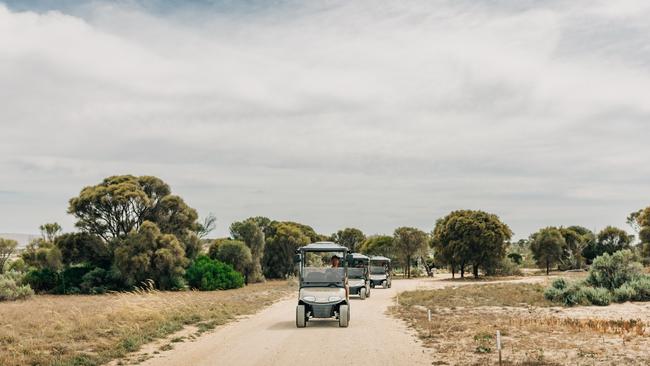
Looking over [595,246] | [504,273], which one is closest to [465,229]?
[504,273]

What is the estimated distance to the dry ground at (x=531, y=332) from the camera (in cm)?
1387

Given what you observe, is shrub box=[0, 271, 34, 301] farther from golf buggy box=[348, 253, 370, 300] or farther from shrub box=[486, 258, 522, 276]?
shrub box=[486, 258, 522, 276]

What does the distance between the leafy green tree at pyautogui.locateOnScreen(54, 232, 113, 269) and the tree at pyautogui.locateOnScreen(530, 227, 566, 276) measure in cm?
4994

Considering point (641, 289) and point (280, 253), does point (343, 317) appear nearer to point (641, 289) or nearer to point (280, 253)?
point (641, 289)

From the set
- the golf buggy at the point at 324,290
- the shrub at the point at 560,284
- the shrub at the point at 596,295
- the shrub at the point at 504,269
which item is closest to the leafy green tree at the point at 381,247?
the shrub at the point at 504,269

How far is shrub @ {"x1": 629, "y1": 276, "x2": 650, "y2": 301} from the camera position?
2876 cm

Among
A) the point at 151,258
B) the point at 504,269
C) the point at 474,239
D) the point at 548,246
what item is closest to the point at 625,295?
the point at 474,239

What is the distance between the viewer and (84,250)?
47.9 m

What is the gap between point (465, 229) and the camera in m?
57.8

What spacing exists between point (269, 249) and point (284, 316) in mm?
46921

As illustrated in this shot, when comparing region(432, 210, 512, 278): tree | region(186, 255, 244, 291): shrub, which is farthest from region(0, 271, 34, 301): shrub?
region(432, 210, 512, 278): tree

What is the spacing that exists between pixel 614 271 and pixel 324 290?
20.4m

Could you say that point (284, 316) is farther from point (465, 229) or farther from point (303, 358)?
point (465, 229)

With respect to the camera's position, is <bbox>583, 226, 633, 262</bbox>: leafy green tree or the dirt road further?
<bbox>583, 226, 633, 262</bbox>: leafy green tree
